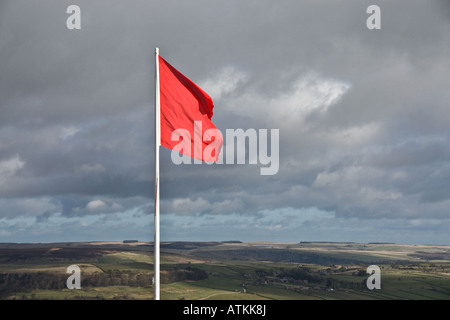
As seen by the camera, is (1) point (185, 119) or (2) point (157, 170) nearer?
(2) point (157, 170)

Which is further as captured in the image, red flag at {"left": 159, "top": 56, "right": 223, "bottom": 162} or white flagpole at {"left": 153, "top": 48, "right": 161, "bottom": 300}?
red flag at {"left": 159, "top": 56, "right": 223, "bottom": 162}

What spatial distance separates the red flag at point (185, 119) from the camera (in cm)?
2958

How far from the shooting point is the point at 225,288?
188 m

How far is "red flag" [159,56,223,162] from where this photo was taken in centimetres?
2958

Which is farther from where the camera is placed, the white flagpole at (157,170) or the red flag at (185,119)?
the red flag at (185,119)

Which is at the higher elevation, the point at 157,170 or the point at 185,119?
the point at 185,119

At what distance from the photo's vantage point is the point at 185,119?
3038 centimetres

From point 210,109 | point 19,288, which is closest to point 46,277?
point 19,288
